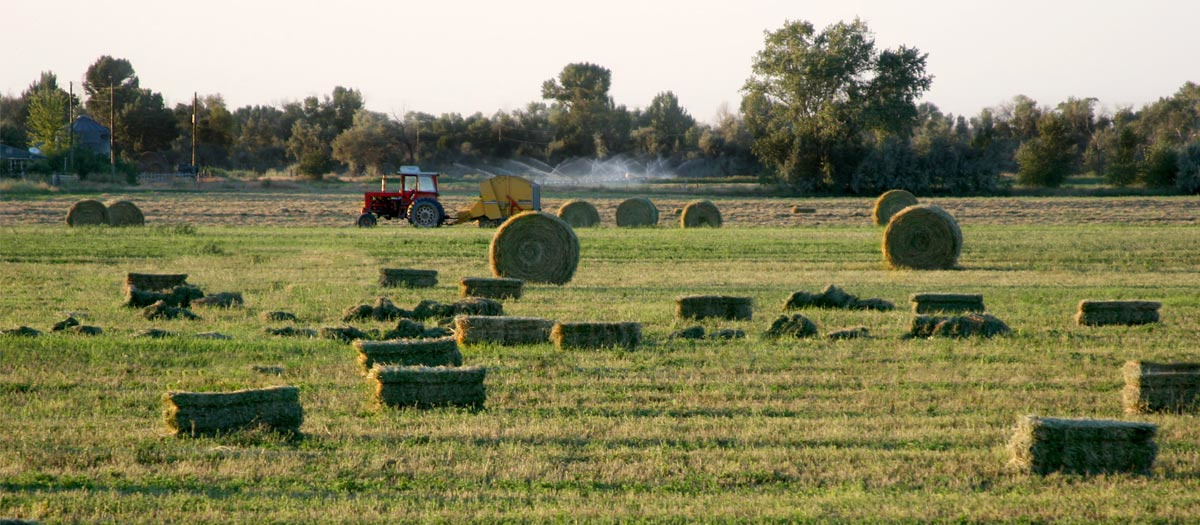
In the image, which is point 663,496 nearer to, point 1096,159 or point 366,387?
point 366,387

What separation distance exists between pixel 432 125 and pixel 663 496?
302 ft

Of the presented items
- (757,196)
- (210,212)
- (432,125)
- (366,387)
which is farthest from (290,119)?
(366,387)

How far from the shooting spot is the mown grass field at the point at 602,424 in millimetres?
6934

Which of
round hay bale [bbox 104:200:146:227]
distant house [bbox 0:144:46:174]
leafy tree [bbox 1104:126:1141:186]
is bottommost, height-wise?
round hay bale [bbox 104:200:146:227]

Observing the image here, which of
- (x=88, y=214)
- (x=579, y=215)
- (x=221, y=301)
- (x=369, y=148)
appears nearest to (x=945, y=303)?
(x=221, y=301)

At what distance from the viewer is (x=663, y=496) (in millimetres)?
7094

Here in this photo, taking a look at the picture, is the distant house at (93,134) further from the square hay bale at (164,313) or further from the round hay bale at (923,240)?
the square hay bale at (164,313)

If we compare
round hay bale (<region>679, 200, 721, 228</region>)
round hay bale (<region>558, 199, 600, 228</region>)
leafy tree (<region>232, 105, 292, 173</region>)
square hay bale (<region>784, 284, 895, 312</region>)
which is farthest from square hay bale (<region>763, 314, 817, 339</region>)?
leafy tree (<region>232, 105, 292, 173</region>)

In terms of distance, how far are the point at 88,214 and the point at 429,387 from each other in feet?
106

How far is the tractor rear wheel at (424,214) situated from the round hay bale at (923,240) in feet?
62.8

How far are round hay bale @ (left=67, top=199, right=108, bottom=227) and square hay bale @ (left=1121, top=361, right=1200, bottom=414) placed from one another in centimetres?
3466

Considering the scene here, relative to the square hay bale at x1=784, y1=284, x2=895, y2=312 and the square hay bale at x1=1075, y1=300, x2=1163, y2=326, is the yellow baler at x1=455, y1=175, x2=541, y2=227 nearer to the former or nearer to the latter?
the square hay bale at x1=784, y1=284, x2=895, y2=312

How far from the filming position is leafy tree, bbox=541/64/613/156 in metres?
99.2

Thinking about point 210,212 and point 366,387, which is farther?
point 210,212
